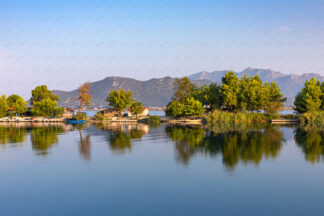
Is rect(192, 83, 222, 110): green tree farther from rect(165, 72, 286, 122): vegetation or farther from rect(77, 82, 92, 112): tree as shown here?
rect(77, 82, 92, 112): tree

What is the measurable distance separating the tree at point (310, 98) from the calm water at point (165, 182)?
52647 mm

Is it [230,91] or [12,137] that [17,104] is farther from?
[230,91]

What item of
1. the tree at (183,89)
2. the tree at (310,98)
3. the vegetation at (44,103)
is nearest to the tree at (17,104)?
the vegetation at (44,103)

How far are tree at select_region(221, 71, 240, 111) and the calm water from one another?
57059 millimetres

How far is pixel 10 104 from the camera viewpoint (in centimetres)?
11294

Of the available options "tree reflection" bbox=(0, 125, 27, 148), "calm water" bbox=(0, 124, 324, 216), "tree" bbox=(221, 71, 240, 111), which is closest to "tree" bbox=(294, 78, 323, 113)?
"tree" bbox=(221, 71, 240, 111)

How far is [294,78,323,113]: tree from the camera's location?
77.4 metres

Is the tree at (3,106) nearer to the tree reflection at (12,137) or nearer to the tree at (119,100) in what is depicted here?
the tree at (119,100)

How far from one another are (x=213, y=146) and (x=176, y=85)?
7665cm

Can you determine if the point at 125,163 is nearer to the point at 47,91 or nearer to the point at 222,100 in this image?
the point at 222,100

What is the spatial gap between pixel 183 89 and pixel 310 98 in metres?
45.5

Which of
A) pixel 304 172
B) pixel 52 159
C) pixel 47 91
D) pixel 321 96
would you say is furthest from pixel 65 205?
pixel 47 91

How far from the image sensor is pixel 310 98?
7750cm

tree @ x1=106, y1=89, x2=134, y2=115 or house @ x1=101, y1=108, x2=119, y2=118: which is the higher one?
tree @ x1=106, y1=89, x2=134, y2=115
